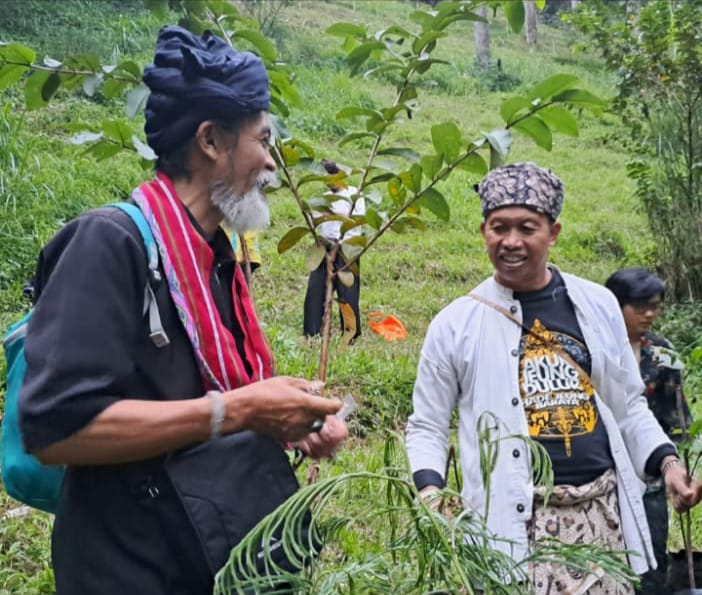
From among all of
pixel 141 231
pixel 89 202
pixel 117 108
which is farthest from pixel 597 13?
pixel 141 231

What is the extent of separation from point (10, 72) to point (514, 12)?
4.09ft

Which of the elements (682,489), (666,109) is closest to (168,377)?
(682,489)

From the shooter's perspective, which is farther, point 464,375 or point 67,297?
point 464,375

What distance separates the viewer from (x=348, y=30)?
2.47 metres

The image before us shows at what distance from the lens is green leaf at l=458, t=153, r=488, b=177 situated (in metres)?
2.38

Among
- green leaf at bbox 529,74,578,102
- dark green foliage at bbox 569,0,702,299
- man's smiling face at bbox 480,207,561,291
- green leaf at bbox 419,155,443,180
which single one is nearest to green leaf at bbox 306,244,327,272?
green leaf at bbox 419,155,443,180

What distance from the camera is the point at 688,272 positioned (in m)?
8.19

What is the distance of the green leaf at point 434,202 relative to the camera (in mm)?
2439

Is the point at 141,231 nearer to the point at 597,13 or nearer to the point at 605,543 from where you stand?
the point at 605,543

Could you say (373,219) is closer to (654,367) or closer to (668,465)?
(668,465)

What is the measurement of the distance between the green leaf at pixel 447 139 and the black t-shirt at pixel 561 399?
0.47m

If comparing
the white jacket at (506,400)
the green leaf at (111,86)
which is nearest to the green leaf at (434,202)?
the white jacket at (506,400)

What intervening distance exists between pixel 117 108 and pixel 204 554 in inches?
442

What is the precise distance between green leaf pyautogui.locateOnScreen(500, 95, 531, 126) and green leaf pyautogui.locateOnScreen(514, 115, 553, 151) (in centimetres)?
3
